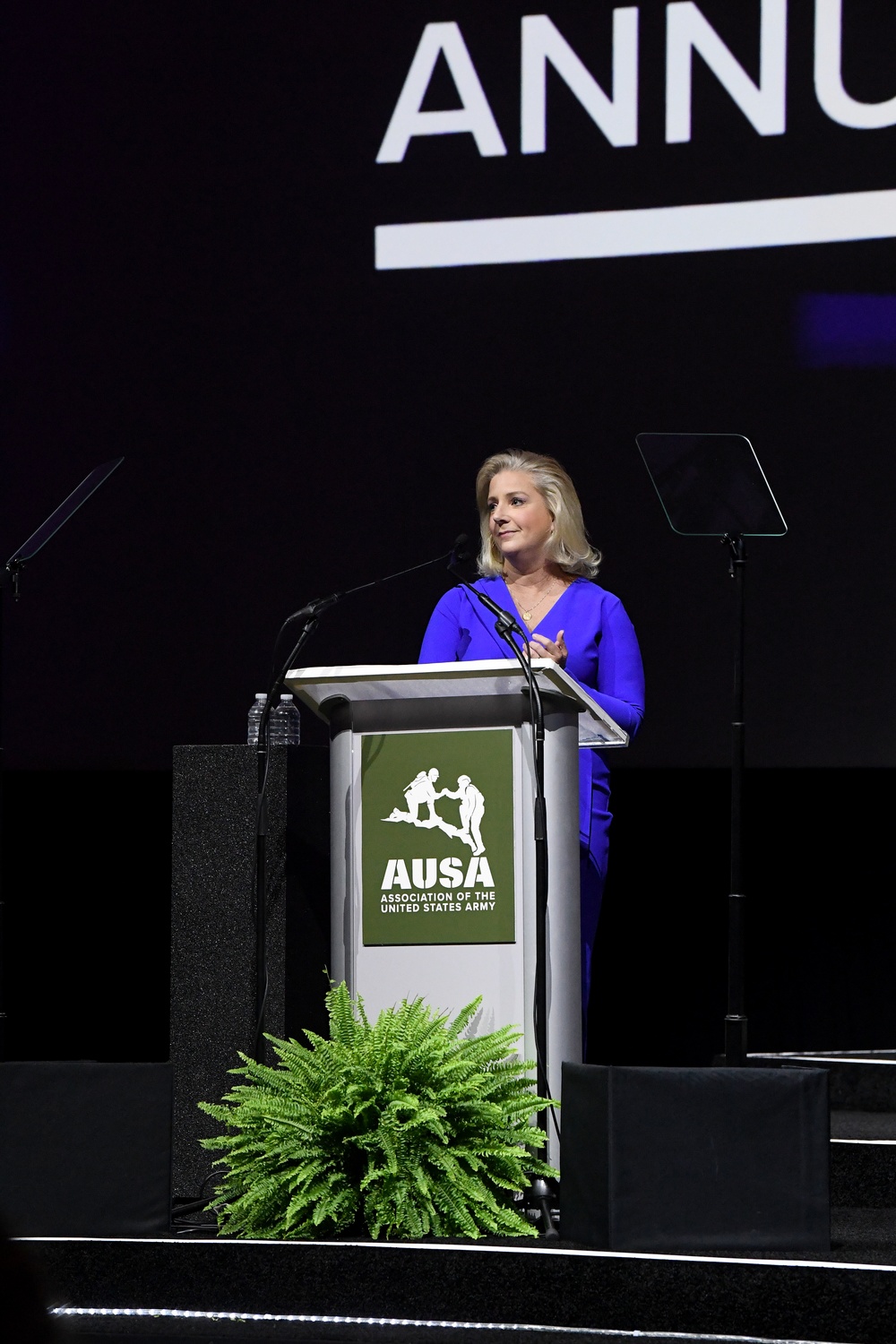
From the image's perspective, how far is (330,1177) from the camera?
8.09ft

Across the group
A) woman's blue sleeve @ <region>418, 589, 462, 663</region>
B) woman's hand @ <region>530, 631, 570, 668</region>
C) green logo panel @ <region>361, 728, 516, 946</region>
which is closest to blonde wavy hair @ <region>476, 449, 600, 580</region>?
woman's blue sleeve @ <region>418, 589, 462, 663</region>

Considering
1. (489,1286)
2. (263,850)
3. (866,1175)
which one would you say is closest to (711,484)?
(263,850)

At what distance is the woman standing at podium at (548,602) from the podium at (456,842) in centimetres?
46

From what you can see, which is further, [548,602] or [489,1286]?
[548,602]

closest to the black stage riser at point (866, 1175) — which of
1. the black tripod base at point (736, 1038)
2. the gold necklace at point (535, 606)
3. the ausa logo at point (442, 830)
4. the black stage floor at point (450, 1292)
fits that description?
the black tripod base at point (736, 1038)

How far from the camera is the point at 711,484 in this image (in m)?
3.43

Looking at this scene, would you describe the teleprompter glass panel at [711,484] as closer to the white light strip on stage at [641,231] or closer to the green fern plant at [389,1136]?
the white light strip on stage at [641,231]

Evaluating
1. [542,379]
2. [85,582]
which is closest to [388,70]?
[542,379]

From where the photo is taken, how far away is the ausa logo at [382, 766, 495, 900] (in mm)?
2617

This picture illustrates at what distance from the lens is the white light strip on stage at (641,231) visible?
4.23 metres

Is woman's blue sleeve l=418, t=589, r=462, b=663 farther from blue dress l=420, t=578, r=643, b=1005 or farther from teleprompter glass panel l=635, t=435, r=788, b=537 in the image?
teleprompter glass panel l=635, t=435, r=788, b=537

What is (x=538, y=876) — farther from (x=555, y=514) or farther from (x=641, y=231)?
(x=641, y=231)

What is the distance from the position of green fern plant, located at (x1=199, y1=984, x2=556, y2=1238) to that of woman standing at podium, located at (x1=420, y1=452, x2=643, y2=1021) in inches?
25.6

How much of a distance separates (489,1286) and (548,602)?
1.53 metres
